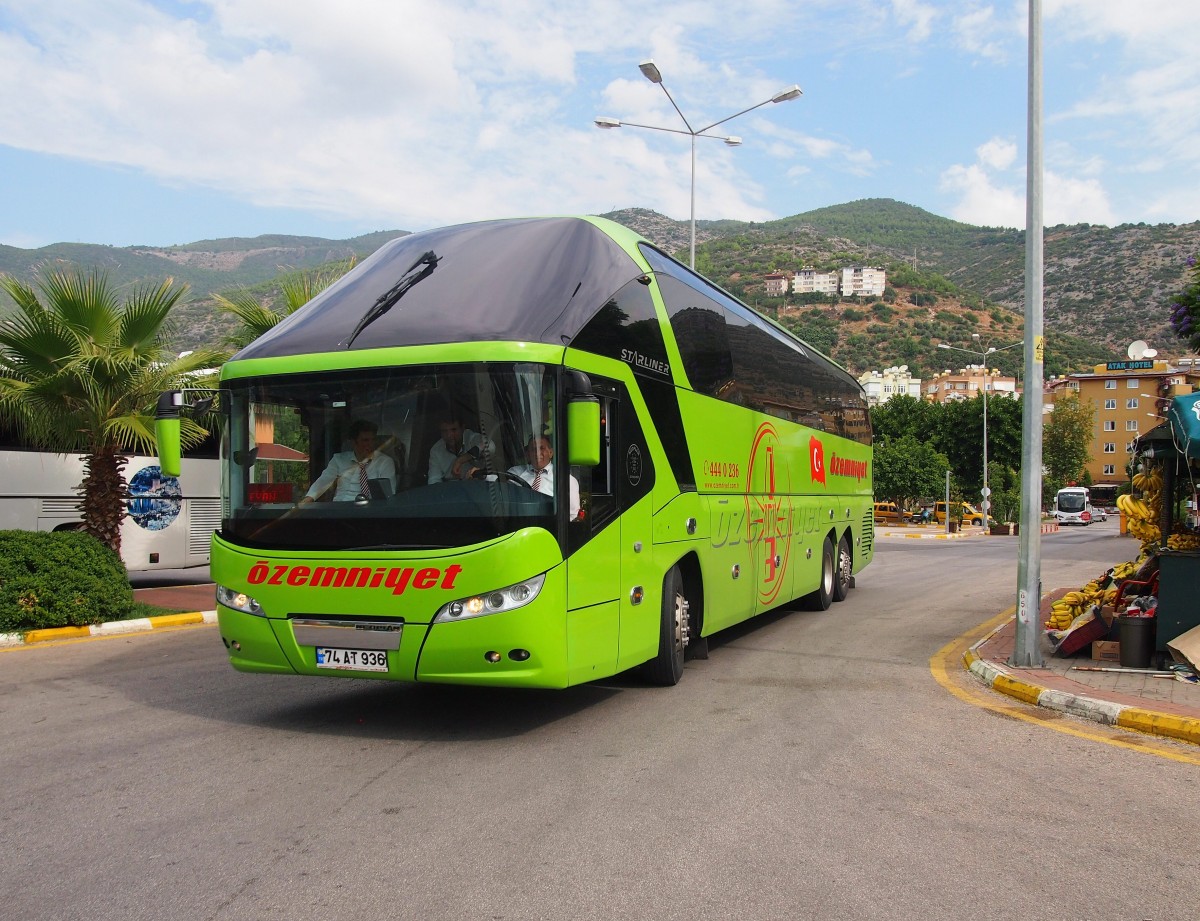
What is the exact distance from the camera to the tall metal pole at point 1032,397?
902 cm

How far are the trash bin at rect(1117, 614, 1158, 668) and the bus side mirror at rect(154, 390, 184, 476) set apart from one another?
26.6 ft

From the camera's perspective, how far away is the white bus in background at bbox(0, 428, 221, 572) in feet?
51.5

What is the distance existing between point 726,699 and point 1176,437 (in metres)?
4.28

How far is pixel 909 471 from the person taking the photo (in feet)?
206

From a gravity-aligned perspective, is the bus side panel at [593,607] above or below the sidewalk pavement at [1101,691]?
above

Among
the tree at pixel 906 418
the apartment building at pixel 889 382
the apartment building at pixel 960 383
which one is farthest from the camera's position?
the apartment building at pixel 960 383

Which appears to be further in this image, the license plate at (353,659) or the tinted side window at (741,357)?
the tinted side window at (741,357)

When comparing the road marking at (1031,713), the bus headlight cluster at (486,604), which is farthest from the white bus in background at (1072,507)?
the bus headlight cluster at (486,604)

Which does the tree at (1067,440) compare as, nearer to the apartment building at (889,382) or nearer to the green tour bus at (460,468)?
the apartment building at (889,382)

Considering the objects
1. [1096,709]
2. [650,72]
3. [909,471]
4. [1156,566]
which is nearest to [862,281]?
[909,471]

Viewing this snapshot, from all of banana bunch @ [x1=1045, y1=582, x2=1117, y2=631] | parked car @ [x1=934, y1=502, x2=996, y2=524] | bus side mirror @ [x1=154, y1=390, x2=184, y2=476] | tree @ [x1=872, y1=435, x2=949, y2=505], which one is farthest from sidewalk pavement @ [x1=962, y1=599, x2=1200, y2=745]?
parked car @ [x1=934, y1=502, x2=996, y2=524]

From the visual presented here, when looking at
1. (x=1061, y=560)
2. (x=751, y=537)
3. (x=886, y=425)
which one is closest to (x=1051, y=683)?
(x=751, y=537)

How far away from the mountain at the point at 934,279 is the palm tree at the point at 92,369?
9606cm

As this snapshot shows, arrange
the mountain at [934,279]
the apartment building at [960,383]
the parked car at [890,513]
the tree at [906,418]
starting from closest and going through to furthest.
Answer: the parked car at [890,513], the tree at [906,418], the mountain at [934,279], the apartment building at [960,383]
